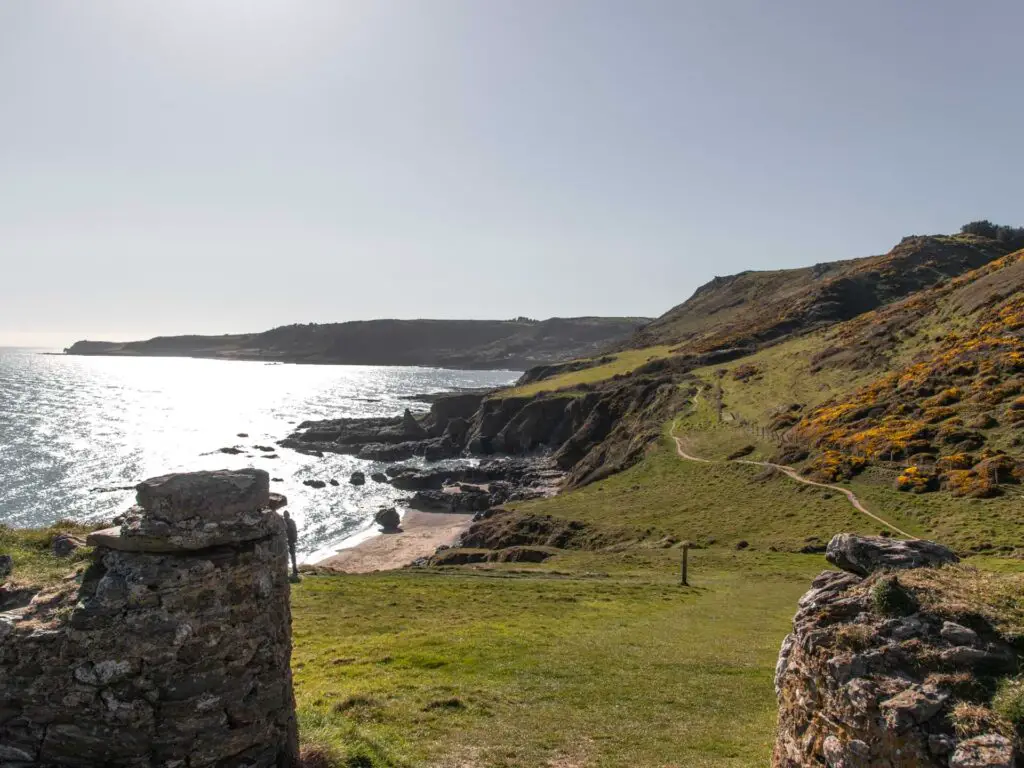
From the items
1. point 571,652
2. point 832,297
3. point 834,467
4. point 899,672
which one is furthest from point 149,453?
point 832,297

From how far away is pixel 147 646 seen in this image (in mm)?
9289

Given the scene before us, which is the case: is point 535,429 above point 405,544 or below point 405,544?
above

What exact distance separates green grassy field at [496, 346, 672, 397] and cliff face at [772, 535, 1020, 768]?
103 meters

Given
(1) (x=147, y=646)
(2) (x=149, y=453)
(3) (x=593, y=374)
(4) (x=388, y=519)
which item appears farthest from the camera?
(3) (x=593, y=374)

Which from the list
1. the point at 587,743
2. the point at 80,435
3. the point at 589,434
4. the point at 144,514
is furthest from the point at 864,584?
the point at 80,435

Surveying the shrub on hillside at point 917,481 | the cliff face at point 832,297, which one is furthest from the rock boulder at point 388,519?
the cliff face at point 832,297

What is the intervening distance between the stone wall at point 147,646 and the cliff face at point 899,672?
8673 mm

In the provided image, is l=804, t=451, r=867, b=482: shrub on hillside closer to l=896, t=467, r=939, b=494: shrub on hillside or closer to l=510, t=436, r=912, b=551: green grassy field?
l=510, t=436, r=912, b=551: green grassy field

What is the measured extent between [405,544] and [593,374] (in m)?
67.3

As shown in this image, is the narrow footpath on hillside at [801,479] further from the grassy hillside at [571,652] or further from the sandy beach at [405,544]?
the sandy beach at [405,544]

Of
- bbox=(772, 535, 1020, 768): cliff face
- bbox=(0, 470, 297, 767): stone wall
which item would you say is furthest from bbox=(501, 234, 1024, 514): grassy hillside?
bbox=(0, 470, 297, 767): stone wall

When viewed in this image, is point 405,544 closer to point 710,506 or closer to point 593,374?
point 710,506

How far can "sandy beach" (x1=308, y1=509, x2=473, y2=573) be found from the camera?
A: 54938 mm

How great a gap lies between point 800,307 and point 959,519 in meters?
91.0
